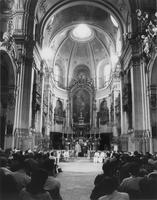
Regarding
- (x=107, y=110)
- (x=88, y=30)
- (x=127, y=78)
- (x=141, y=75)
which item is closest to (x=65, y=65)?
(x=88, y=30)

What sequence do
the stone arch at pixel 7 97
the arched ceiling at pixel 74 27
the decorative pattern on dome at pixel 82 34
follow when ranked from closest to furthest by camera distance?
the stone arch at pixel 7 97
the arched ceiling at pixel 74 27
the decorative pattern on dome at pixel 82 34

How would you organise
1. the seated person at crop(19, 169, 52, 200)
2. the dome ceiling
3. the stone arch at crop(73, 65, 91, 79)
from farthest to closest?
the stone arch at crop(73, 65, 91, 79) < the dome ceiling < the seated person at crop(19, 169, 52, 200)

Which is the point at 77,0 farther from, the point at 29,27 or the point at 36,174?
the point at 36,174

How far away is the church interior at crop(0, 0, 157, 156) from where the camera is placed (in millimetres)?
14734

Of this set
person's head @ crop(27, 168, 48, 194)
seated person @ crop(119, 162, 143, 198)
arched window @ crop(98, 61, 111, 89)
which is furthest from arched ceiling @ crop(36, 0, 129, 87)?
person's head @ crop(27, 168, 48, 194)

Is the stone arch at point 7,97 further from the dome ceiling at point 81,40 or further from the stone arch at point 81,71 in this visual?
the stone arch at point 81,71

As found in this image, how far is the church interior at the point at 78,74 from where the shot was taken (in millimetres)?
14734

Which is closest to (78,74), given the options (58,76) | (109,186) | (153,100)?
(58,76)

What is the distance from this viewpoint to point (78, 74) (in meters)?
34.3

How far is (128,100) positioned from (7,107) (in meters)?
9.02

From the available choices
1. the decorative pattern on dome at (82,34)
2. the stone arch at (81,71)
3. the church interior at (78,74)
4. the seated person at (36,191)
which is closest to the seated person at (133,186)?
the seated person at (36,191)

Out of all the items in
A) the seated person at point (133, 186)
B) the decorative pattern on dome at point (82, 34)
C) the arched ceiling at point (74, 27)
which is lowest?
the seated person at point (133, 186)

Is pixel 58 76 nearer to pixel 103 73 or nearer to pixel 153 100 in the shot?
pixel 103 73

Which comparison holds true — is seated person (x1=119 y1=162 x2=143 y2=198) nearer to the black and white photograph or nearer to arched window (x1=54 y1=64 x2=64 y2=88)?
the black and white photograph
